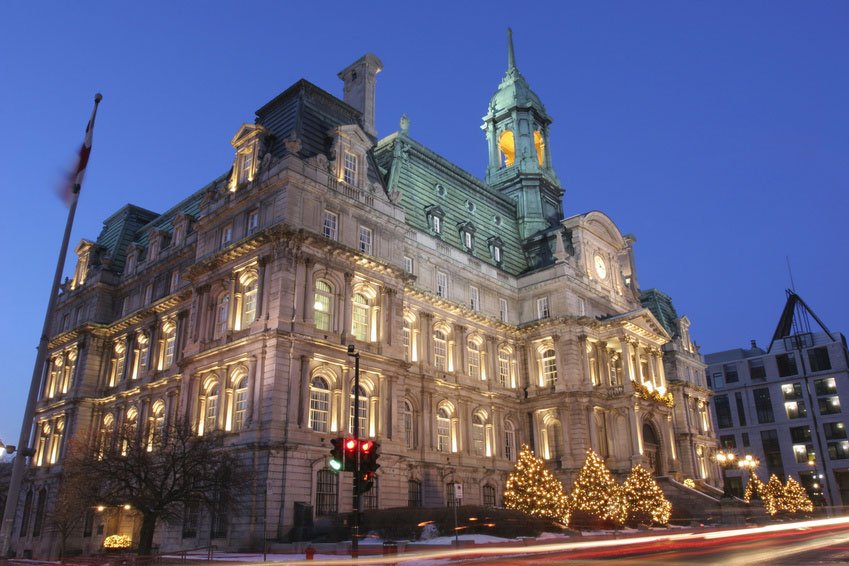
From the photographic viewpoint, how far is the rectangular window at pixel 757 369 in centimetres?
9769

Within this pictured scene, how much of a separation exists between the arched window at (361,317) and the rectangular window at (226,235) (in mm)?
8693

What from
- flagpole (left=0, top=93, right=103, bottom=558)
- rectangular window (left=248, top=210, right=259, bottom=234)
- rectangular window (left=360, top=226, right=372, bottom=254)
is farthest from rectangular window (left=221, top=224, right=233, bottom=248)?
flagpole (left=0, top=93, right=103, bottom=558)

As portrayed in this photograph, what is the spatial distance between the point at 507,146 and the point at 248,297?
4089 cm

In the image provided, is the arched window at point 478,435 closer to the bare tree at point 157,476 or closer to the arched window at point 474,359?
the arched window at point 474,359

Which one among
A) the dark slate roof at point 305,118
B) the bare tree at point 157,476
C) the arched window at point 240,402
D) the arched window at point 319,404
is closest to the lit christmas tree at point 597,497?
the arched window at point 319,404

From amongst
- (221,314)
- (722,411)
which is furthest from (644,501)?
(722,411)

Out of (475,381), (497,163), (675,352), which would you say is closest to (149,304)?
(475,381)

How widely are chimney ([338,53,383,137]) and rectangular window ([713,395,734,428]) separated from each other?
70.5 metres

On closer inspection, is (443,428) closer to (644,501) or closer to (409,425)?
(409,425)

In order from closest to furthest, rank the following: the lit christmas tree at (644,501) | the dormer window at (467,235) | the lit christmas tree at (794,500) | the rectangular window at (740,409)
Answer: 1. the lit christmas tree at (644,501)
2. the dormer window at (467,235)
3. the lit christmas tree at (794,500)
4. the rectangular window at (740,409)

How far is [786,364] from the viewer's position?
9600 cm

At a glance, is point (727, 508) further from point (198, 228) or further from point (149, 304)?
point (149, 304)

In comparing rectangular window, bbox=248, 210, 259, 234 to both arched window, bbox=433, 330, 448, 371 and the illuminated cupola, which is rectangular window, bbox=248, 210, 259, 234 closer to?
arched window, bbox=433, 330, 448, 371

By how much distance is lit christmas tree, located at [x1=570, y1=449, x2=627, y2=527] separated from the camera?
42469 mm
